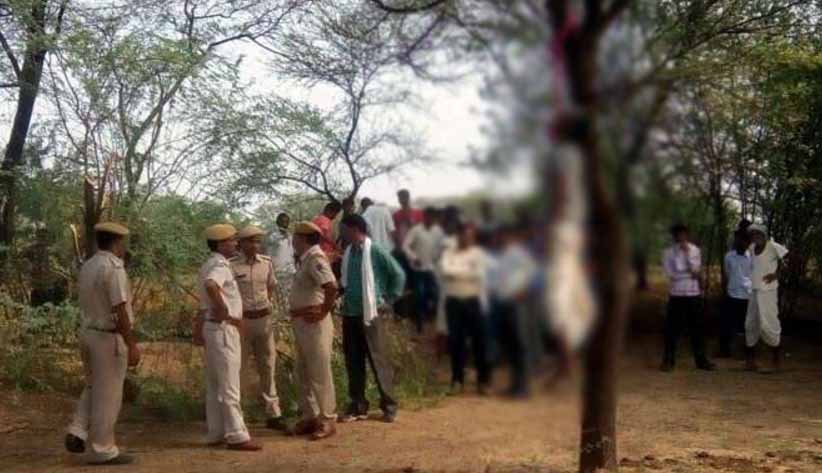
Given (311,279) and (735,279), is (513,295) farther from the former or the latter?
(311,279)

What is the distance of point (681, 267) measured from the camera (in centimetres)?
191

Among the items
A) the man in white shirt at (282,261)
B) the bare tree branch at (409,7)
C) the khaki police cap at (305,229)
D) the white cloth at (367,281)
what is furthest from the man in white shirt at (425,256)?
the man in white shirt at (282,261)

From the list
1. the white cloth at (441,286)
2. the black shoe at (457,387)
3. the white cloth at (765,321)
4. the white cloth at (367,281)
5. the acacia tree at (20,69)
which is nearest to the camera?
the white cloth at (441,286)

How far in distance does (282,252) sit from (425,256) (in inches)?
198

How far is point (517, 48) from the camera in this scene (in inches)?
60.9

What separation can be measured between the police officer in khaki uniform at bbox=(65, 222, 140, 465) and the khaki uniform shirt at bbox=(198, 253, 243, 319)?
1.60ft

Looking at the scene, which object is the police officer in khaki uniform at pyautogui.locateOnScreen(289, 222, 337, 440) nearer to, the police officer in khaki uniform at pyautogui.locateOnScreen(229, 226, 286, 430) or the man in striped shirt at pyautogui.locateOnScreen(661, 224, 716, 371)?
the police officer in khaki uniform at pyautogui.locateOnScreen(229, 226, 286, 430)

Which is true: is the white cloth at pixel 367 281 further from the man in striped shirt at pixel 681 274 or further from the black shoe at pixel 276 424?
the black shoe at pixel 276 424

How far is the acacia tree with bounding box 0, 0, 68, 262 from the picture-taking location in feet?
26.4

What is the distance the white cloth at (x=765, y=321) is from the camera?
30.8ft

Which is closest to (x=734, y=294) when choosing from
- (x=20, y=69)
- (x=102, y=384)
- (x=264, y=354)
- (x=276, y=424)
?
(x=264, y=354)

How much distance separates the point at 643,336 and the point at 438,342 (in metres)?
0.45

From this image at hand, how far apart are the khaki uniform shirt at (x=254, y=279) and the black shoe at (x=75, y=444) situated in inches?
54.2

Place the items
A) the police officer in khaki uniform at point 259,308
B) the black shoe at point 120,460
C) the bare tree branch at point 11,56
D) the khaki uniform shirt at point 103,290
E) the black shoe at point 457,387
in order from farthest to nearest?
the bare tree branch at point 11,56, the police officer in khaki uniform at point 259,308, the black shoe at point 120,460, the khaki uniform shirt at point 103,290, the black shoe at point 457,387
